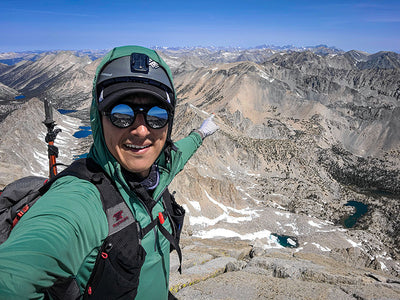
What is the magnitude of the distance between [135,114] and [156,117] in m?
0.31

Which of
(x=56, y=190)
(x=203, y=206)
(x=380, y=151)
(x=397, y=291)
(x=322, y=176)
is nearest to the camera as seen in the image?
(x=56, y=190)

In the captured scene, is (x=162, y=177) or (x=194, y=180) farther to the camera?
(x=194, y=180)

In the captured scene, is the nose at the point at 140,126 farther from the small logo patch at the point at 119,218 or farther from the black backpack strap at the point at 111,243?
the small logo patch at the point at 119,218

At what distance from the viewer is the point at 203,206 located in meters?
67.8

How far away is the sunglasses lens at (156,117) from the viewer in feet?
10.9

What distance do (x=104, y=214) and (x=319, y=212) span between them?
348ft

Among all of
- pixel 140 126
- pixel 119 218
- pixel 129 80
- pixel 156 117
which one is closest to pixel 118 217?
pixel 119 218

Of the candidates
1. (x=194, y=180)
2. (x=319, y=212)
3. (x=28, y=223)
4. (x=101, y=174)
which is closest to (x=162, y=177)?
(x=101, y=174)

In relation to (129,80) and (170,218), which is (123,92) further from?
(170,218)

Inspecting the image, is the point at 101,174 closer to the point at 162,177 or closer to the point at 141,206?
the point at 141,206

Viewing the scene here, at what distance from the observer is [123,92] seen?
3.01 m

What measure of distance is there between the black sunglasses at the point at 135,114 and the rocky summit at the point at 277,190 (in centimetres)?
941

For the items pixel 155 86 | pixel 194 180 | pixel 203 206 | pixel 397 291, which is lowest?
pixel 203 206

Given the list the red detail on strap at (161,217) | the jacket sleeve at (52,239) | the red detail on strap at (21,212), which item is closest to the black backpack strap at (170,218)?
the red detail on strap at (161,217)
